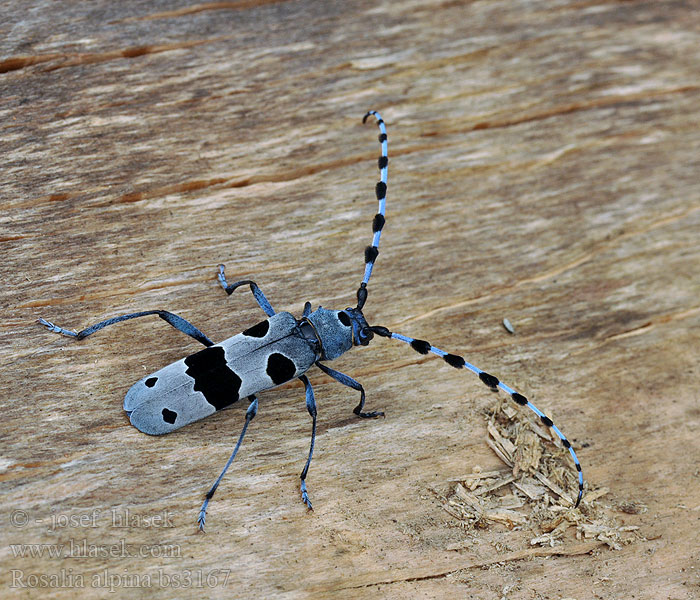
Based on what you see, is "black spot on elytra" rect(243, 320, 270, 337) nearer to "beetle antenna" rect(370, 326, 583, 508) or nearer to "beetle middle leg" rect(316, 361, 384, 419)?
"beetle middle leg" rect(316, 361, 384, 419)

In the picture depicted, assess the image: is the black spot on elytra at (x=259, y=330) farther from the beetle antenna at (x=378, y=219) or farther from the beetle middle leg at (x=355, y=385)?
the beetle antenna at (x=378, y=219)

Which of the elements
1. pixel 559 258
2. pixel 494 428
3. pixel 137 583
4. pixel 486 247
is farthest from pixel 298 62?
pixel 137 583

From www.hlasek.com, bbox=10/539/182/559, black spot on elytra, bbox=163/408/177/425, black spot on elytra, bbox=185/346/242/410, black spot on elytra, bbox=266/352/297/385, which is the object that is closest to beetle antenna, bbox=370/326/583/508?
black spot on elytra, bbox=266/352/297/385

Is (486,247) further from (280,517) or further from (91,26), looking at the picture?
(91,26)

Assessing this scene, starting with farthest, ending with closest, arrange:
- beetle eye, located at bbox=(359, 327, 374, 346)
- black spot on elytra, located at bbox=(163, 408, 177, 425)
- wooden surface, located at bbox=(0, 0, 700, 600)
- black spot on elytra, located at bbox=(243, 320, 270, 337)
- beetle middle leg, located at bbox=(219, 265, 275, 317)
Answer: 1. beetle middle leg, located at bbox=(219, 265, 275, 317)
2. beetle eye, located at bbox=(359, 327, 374, 346)
3. black spot on elytra, located at bbox=(243, 320, 270, 337)
4. black spot on elytra, located at bbox=(163, 408, 177, 425)
5. wooden surface, located at bbox=(0, 0, 700, 600)

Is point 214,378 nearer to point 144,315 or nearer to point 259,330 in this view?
point 259,330

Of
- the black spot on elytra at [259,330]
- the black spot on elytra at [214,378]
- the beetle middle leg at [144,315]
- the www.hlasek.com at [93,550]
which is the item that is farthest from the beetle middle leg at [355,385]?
the www.hlasek.com at [93,550]

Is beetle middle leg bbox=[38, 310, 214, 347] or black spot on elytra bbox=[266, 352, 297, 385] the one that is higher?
beetle middle leg bbox=[38, 310, 214, 347]
